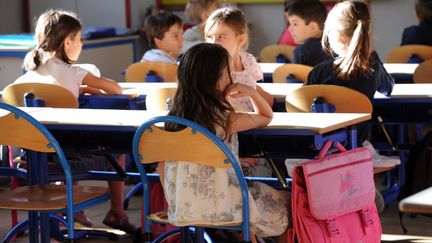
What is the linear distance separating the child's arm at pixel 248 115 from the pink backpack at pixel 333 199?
0.73 ft

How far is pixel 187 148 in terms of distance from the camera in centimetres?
361

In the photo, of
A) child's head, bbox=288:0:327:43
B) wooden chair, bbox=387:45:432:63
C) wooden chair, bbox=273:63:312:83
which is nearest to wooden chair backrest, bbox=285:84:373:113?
wooden chair, bbox=273:63:312:83

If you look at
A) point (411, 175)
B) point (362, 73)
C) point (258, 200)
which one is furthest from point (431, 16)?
point (258, 200)

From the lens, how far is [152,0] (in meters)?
9.88

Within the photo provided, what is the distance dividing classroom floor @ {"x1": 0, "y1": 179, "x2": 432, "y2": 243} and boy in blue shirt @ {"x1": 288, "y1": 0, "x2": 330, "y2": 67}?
1.05m

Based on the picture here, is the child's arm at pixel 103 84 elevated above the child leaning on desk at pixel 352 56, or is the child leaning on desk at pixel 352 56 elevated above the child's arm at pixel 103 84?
the child leaning on desk at pixel 352 56

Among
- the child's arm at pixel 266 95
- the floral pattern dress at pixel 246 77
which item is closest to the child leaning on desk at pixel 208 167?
the floral pattern dress at pixel 246 77

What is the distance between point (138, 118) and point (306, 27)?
8.15ft

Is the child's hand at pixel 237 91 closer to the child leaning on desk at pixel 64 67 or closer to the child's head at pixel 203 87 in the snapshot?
the child's head at pixel 203 87

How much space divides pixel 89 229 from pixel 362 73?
1548 mm

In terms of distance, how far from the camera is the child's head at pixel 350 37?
15.2 feet

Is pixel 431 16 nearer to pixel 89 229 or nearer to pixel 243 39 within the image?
pixel 243 39

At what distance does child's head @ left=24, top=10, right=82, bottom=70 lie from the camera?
17.0 feet

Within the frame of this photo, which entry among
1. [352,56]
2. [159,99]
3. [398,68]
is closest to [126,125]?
[159,99]
